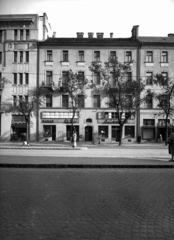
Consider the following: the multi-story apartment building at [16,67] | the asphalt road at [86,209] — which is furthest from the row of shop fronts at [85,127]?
the asphalt road at [86,209]

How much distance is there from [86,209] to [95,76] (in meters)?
32.0

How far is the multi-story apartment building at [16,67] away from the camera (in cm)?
3488

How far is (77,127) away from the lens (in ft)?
117

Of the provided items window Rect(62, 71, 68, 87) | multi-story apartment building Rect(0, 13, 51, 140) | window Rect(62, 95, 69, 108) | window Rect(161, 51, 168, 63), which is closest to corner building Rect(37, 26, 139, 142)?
window Rect(62, 95, 69, 108)

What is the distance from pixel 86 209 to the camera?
4887 millimetres

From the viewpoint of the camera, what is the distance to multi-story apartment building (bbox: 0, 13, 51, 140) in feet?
114

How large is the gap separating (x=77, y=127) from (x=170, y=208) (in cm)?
3077

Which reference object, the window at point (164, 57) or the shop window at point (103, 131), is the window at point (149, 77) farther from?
the shop window at point (103, 131)

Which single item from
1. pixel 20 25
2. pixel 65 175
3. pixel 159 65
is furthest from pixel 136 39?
pixel 65 175

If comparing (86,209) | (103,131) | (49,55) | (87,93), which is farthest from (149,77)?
(86,209)

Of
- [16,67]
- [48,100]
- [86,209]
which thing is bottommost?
[86,209]

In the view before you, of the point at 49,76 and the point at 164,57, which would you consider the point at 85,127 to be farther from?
the point at 164,57

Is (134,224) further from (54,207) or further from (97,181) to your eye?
(97,181)

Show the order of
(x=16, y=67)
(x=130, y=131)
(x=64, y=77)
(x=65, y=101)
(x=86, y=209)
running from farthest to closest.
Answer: (x=65, y=101) < (x=130, y=131) < (x=16, y=67) < (x=64, y=77) < (x=86, y=209)
